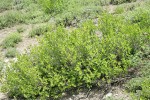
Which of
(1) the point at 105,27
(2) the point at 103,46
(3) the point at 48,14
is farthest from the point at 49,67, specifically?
(3) the point at 48,14

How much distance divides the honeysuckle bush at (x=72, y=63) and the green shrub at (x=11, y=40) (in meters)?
3.43

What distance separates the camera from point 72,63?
6730mm

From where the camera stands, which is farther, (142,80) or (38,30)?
(38,30)

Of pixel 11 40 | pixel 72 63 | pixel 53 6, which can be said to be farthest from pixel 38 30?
pixel 72 63

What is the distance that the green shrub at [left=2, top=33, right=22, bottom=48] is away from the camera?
1050 cm

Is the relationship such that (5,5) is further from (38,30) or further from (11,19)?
(38,30)

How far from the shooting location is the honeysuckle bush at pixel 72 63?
21.3ft

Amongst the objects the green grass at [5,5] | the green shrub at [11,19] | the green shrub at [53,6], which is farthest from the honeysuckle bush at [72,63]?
the green grass at [5,5]

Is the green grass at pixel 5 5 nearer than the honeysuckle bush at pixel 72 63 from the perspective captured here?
No

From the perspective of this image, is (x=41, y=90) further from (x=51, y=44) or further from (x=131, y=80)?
(x=131, y=80)

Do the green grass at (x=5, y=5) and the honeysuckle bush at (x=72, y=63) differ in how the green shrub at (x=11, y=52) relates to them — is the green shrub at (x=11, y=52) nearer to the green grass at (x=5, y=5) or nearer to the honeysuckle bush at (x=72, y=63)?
the honeysuckle bush at (x=72, y=63)

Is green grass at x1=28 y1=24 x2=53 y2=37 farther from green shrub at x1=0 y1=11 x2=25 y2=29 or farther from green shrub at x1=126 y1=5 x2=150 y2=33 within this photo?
green shrub at x1=126 y1=5 x2=150 y2=33

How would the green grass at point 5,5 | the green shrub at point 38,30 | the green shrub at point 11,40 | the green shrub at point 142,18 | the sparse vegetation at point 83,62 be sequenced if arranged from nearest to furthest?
the sparse vegetation at point 83,62 < the green shrub at point 142,18 < the green shrub at point 11,40 < the green shrub at point 38,30 < the green grass at point 5,5

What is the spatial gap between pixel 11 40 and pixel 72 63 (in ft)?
14.6
